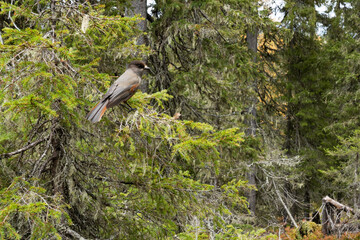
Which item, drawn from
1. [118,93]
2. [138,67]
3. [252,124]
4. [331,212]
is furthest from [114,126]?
[331,212]

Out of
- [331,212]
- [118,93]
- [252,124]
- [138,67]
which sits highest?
[138,67]

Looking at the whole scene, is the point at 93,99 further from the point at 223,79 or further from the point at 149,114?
the point at 223,79

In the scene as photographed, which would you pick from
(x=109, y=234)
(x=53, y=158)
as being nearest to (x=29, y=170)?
(x=53, y=158)

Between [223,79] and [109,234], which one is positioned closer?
[109,234]

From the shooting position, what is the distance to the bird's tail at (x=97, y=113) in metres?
3.36

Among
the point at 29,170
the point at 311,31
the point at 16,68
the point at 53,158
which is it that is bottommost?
the point at 29,170

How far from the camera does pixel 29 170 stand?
188 inches

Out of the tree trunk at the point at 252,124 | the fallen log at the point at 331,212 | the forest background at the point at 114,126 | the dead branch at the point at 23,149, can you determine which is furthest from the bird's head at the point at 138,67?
the fallen log at the point at 331,212

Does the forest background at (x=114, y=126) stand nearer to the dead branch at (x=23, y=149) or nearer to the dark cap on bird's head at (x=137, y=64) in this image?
the dead branch at (x=23, y=149)

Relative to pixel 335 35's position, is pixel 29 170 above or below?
below

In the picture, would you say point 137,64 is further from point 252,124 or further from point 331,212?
point 331,212

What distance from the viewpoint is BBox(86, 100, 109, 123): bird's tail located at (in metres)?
3.36

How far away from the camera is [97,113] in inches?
135

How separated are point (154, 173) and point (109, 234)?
3.70 ft
